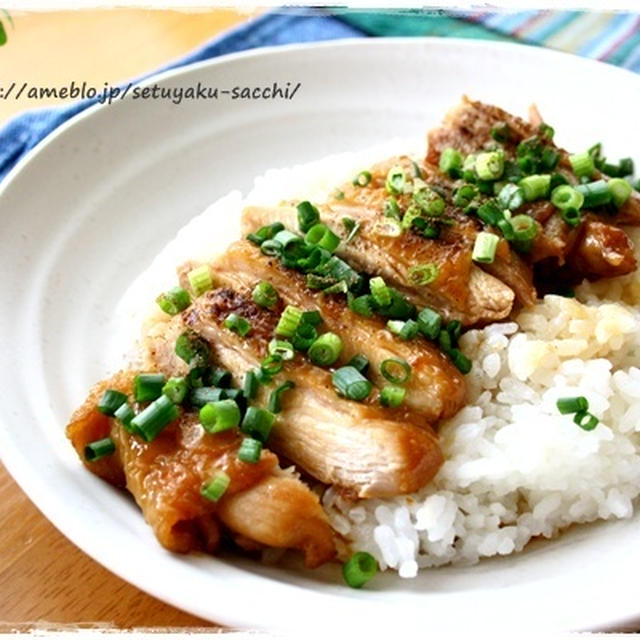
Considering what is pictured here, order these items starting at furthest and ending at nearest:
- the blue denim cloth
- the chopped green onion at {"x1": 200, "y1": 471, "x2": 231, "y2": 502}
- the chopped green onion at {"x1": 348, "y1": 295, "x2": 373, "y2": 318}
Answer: the blue denim cloth, the chopped green onion at {"x1": 348, "y1": 295, "x2": 373, "y2": 318}, the chopped green onion at {"x1": 200, "y1": 471, "x2": 231, "y2": 502}

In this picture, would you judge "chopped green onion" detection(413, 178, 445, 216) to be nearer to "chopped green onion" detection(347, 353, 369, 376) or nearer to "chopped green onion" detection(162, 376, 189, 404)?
"chopped green onion" detection(347, 353, 369, 376)

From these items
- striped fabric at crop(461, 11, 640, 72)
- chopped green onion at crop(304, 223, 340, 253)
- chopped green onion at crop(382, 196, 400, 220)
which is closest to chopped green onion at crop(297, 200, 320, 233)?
chopped green onion at crop(304, 223, 340, 253)

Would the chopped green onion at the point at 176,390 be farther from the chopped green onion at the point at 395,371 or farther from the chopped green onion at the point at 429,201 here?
the chopped green onion at the point at 429,201

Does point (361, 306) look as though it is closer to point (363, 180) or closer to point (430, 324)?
point (430, 324)

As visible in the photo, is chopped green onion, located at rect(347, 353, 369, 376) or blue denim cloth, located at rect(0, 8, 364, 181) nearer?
chopped green onion, located at rect(347, 353, 369, 376)

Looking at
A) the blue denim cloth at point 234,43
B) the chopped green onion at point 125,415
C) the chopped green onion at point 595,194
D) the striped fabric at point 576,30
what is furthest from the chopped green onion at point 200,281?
the striped fabric at point 576,30

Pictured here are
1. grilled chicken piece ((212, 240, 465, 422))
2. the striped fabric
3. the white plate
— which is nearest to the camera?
the white plate

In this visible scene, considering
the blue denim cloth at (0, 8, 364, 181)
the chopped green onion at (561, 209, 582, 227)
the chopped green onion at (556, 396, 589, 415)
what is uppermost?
the blue denim cloth at (0, 8, 364, 181)

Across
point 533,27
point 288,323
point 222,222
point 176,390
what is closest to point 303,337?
point 288,323
